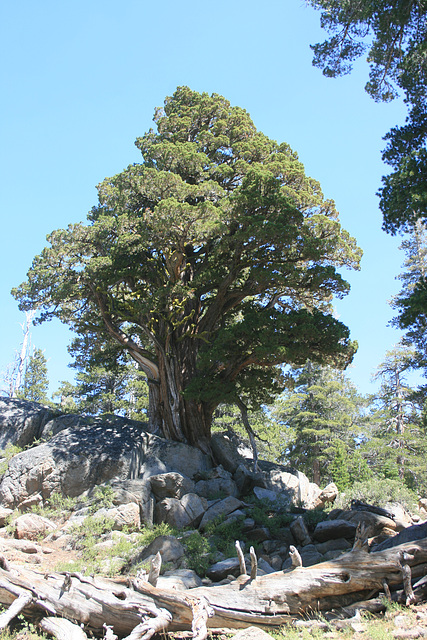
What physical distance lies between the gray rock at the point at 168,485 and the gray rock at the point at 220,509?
0.96 m

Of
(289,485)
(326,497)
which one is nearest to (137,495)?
(289,485)

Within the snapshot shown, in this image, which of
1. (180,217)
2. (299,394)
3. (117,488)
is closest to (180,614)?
(117,488)

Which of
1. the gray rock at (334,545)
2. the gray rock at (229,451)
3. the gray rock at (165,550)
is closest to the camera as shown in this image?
the gray rock at (165,550)

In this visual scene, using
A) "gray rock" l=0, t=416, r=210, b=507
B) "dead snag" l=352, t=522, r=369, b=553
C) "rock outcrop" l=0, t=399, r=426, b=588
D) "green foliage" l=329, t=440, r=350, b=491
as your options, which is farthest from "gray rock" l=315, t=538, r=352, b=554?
"green foliage" l=329, t=440, r=350, b=491

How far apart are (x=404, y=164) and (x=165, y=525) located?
882cm

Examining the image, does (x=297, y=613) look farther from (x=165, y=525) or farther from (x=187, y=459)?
(x=187, y=459)

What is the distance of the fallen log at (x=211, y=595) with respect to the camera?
18.9 ft

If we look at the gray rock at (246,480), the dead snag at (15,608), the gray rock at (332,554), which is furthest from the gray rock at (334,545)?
the dead snag at (15,608)

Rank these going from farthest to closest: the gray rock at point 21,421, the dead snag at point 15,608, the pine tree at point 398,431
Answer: the pine tree at point 398,431 → the gray rock at point 21,421 → the dead snag at point 15,608

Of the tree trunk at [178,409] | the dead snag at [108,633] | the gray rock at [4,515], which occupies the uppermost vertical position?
the tree trunk at [178,409]

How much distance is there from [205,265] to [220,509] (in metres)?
7.62

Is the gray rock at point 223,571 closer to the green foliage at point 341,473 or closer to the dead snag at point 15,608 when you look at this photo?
the dead snag at point 15,608

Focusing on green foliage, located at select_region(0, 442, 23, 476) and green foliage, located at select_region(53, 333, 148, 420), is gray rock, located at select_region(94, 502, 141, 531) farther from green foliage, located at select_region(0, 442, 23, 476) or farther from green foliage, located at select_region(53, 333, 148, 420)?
green foliage, located at select_region(53, 333, 148, 420)

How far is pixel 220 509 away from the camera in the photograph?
10758 mm
